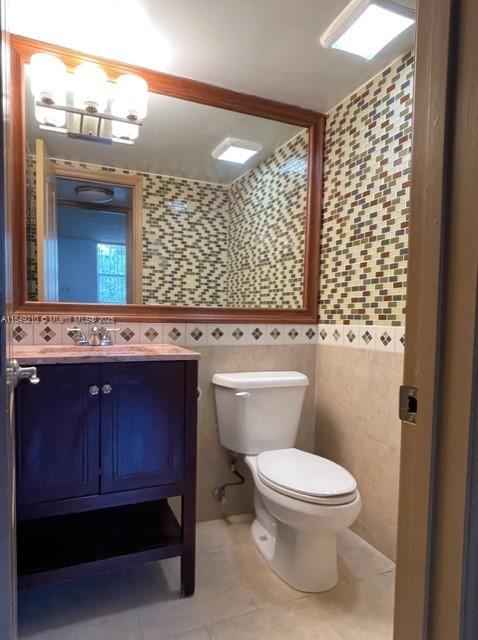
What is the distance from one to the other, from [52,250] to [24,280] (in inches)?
6.7

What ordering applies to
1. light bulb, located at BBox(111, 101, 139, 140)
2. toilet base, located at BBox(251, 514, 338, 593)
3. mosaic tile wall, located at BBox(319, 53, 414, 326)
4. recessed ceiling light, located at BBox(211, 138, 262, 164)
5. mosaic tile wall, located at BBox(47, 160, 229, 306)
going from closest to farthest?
toilet base, located at BBox(251, 514, 338, 593) → mosaic tile wall, located at BBox(319, 53, 414, 326) → light bulb, located at BBox(111, 101, 139, 140) → mosaic tile wall, located at BBox(47, 160, 229, 306) → recessed ceiling light, located at BBox(211, 138, 262, 164)

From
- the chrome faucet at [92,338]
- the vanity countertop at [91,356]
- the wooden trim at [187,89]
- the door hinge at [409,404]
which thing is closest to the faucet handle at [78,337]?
the chrome faucet at [92,338]

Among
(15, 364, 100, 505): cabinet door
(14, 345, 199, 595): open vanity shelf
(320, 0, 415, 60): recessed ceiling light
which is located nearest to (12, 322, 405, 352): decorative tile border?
(14, 345, 199, 595): open vanity shelf

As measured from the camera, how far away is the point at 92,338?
159 centimetres

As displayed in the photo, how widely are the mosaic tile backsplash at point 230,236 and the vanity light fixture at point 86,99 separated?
6.4 inches

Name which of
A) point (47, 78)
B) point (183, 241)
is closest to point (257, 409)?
point (183, 241)

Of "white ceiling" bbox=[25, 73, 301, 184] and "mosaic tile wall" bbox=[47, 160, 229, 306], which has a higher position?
"white ceiling" bbox=[25, 73, 301, 184]

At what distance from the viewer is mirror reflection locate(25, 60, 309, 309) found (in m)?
1.61

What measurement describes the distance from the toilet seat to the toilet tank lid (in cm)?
30

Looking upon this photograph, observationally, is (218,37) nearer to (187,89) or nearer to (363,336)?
(187,89)

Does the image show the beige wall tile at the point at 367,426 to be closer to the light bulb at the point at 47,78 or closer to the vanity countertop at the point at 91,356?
the vanity countertop at the point at 91,356

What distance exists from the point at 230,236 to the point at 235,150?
Result: 1.45 ft

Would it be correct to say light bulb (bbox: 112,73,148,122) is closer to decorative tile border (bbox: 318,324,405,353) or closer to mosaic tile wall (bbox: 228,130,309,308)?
mosaic tile wall (bbox: 228,130,309,308)

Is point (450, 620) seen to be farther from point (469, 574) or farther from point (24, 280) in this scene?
point (24, 280)
